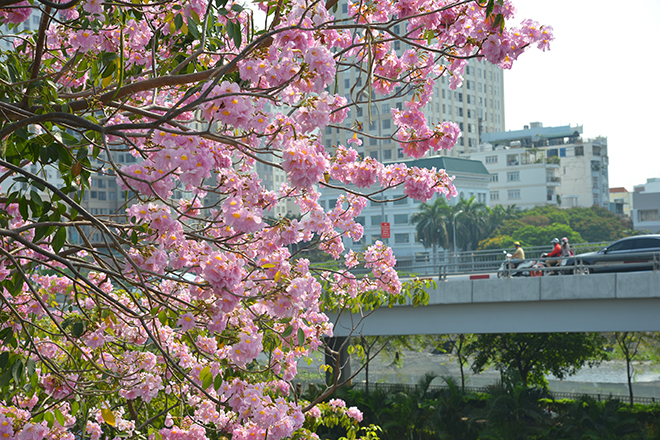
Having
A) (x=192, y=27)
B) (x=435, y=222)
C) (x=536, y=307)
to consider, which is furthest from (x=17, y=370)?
(x=435, y=222)

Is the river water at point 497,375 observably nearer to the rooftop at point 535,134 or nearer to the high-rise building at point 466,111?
the high-rise building at point 466,111

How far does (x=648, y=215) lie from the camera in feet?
249

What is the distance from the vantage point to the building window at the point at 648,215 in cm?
7512

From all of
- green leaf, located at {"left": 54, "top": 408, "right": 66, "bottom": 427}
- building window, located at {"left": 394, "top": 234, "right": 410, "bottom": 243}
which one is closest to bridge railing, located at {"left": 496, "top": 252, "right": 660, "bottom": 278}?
green leaf, located at {"left": 54, "top": 408, "right": 66, "bottom": 427}

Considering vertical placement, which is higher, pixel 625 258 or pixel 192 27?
pixel 192 27

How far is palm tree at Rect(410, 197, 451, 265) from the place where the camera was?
6172 cm

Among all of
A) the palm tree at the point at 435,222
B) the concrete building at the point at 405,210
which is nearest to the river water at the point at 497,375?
the palm tree at the point at 435,222

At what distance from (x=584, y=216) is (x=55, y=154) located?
70.8 meters

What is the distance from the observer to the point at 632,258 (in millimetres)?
16719

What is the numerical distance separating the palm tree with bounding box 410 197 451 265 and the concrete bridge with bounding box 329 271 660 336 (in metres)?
43.3

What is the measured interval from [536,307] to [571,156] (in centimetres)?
8239

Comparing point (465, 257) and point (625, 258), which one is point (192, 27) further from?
point (465, 257)

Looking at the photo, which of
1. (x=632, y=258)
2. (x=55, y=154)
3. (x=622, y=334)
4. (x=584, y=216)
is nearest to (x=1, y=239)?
(x=55, y=154)

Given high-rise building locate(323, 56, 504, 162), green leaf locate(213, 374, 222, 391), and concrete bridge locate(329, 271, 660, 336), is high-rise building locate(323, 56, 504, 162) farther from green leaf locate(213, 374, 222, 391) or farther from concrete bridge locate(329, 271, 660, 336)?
green leaf locate(213, 374, 222, 391)
